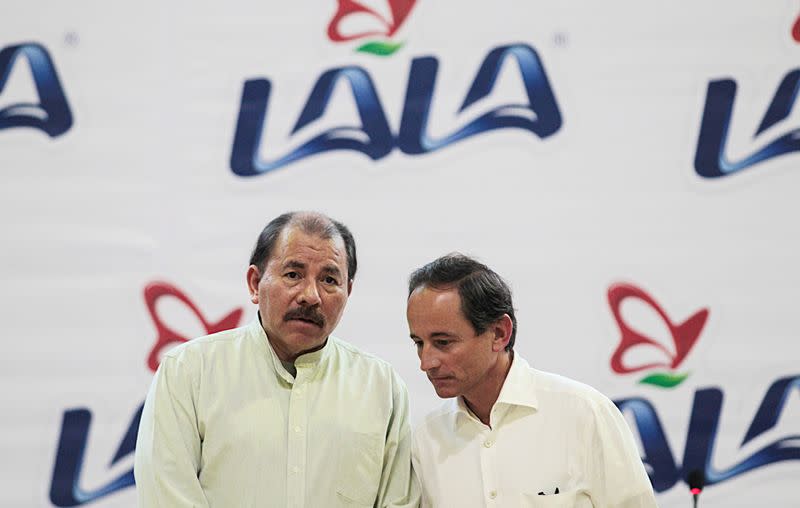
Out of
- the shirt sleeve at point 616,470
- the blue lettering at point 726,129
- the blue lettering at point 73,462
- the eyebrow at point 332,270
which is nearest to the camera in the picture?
the shirt sleeve at point 616,470

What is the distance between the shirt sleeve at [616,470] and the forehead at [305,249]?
2.51 ft

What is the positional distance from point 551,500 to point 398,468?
403mm

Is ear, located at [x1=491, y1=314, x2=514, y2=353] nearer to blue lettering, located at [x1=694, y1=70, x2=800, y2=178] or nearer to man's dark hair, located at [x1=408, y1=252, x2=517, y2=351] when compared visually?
man's dark hair, located at [x1=408, y1=252, x2=517, y2=351]

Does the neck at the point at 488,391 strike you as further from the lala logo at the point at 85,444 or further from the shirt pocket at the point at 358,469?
the lala logo at the point at 85,444

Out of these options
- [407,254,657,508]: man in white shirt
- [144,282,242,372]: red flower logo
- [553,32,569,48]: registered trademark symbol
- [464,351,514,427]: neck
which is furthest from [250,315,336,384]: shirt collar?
[553,32,569,48]: registered trademark symbol

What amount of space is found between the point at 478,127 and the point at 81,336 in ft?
5.11

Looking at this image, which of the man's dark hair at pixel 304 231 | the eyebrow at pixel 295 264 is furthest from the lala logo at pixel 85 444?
the eyebrow at pixel 295 264

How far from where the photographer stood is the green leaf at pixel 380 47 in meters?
3.80

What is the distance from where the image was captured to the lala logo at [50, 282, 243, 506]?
12.0 feet

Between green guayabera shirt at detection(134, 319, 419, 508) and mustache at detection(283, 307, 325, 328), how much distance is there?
0.13 meters

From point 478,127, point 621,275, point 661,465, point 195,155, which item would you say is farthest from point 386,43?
point 661,465

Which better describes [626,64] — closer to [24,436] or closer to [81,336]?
[81,336]

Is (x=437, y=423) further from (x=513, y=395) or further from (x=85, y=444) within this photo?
(x=85, y=444)

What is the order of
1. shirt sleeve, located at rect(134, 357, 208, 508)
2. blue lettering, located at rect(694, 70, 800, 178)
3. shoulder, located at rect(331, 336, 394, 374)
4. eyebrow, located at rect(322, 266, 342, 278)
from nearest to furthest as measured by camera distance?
shirt sleeve, located at rect(134, 357, 208, 508) < eyebrow, located at rect(322, 266, 342, 278) < shoulder, located at rect(331, 336, 394, 374) < blue lettering, located at rect(694, 70, 800, 178)
